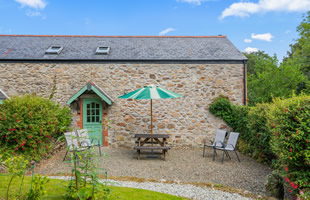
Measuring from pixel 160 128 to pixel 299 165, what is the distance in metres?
6.36

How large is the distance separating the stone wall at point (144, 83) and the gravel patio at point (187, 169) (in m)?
1.74

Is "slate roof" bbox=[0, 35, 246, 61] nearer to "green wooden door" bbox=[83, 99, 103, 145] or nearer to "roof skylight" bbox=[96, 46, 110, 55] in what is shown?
"roof skylight" bbox=[96, 46, 110, 55]

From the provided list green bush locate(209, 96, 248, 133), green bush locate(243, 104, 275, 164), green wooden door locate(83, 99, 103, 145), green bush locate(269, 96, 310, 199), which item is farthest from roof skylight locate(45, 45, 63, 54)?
green bush locate(269, 96, 310, 199)

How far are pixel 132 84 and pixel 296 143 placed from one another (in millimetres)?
7102

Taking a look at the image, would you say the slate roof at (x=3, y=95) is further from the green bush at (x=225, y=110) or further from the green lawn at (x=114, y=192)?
the green bush at (x=225, y=110)

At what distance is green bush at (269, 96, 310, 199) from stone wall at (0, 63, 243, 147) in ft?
18.8

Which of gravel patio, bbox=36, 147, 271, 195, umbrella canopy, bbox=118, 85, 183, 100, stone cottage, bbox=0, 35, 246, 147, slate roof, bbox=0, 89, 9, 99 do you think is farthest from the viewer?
stone cottage, bbox=0, 35, 246, 147

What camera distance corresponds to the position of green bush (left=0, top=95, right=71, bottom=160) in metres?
6.27

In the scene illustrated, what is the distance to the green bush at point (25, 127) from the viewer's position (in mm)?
6266

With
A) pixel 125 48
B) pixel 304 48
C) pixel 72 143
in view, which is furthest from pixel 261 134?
pixel 304 48

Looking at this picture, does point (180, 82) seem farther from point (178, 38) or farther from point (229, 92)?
point (178, 38)

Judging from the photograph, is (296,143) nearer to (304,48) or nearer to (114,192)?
(114,192)

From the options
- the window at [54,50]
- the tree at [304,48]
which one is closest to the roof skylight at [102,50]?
the window at [54,50]

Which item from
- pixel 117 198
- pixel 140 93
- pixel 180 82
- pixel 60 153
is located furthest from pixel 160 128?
pixel 117 198
